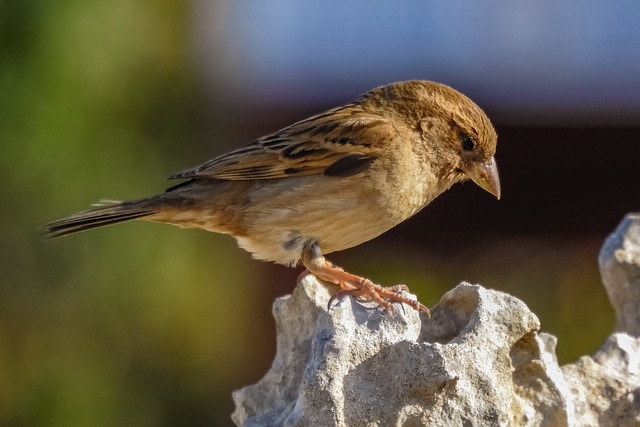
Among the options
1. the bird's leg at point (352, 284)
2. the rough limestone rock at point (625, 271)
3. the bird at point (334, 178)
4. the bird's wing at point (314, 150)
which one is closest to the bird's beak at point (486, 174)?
the bird at point (334, 178)

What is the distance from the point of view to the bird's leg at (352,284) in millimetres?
3663

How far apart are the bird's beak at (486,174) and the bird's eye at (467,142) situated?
0.08 metres

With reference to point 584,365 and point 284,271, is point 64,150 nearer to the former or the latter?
point 284,271

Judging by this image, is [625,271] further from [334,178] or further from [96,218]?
[96,218]

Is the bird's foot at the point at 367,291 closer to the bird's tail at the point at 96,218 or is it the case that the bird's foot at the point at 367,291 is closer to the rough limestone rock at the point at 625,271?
the rough limestone rock at the point at 625,271

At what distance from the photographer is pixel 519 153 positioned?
392 inches

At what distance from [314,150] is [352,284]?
1122 mm

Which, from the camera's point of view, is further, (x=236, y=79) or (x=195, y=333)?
(x=236, y=79)

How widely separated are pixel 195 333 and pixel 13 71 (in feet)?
7.06

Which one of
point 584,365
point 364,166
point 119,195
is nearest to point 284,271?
point 119,195

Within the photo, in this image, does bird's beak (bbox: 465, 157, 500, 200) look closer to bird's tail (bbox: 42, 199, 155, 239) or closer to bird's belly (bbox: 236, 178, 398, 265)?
bird's belly (bbox: 236, 178, 398, 265)

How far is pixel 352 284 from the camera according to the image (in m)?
4.38

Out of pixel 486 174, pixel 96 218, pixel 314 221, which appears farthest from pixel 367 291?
pixel 96 218

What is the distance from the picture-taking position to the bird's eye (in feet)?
17.0
